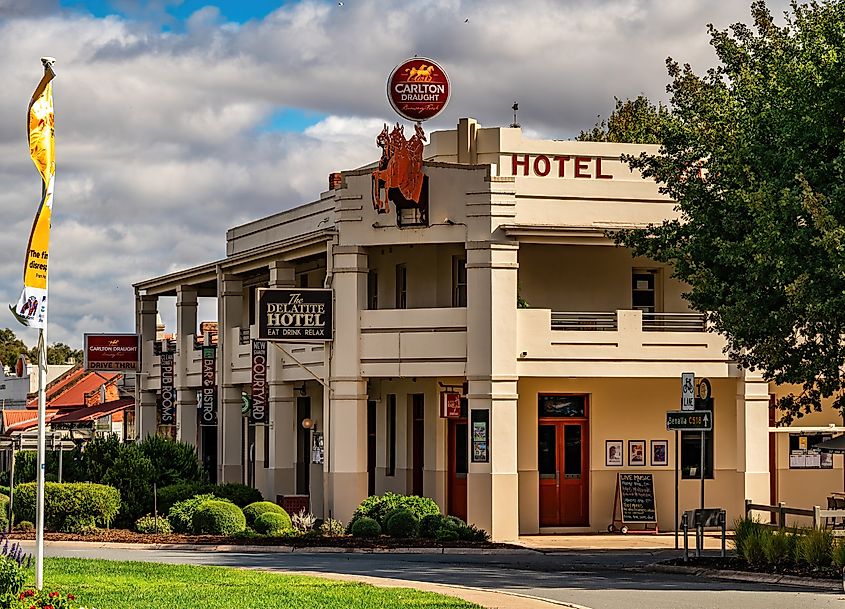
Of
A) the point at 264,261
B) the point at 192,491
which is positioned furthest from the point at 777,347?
the point at 264,261

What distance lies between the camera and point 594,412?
118 feet

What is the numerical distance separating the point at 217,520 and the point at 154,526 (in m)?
1.61

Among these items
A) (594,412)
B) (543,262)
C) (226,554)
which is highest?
(543,262)

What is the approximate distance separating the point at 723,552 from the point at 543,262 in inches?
476

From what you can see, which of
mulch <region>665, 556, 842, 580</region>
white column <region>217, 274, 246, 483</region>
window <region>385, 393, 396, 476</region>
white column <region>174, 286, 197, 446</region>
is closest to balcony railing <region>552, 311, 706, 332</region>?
window <region>385, 393, 396, 476</region>

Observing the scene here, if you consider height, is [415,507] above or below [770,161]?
below

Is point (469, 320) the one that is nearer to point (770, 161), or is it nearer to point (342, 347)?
point (342, 347)

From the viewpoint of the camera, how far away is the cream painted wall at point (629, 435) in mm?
35406

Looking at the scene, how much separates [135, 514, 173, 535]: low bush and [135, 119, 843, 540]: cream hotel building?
166 inches

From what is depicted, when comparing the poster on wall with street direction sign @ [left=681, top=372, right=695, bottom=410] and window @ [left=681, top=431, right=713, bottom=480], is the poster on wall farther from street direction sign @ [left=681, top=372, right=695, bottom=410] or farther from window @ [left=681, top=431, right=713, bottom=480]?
street direction sign @ [left=681, top=372, right=695, bottom=410]

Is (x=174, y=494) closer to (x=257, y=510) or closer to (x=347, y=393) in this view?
(x=257, y=510)

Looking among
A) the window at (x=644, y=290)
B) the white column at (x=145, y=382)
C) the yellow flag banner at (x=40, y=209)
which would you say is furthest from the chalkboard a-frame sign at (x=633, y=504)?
the yellow flag banner at (x=40, y=209)

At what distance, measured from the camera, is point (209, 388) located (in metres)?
43.4

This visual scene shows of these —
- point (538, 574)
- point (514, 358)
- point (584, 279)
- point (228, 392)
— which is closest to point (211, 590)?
point (538, 574)
